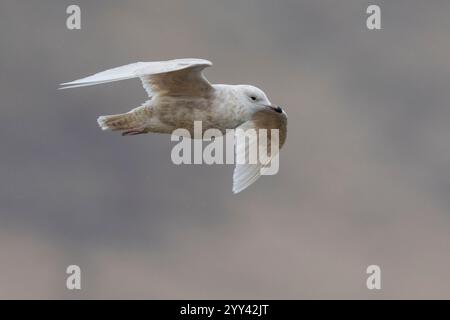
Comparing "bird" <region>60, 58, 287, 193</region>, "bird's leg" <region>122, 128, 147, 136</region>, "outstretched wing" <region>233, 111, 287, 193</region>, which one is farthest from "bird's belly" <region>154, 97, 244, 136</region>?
"outstretched wing" <region>233, 111, 287, 193</region>

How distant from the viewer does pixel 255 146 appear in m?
20.4

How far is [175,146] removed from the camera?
1889 cm

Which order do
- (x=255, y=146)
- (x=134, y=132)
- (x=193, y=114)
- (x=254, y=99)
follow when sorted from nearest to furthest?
(x=193, y=114) → (x=134, y=132) → (x=254, y=99) → (x=255, y=146)

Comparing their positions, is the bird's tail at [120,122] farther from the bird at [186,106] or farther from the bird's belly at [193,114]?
the bird's belly at [193,114]

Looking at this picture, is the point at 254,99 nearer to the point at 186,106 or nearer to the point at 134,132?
the point at 186,106

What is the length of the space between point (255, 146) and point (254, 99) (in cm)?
164

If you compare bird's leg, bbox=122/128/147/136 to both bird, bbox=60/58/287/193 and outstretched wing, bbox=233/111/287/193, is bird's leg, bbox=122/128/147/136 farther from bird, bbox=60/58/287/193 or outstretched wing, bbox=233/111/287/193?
outstretched wing, bbox=233/111/287/193

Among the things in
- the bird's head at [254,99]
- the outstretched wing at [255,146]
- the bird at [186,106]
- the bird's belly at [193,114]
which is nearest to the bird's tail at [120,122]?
the bird at [186,106]

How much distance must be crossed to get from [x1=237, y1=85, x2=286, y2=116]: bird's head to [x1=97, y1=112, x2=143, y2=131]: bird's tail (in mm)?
1673

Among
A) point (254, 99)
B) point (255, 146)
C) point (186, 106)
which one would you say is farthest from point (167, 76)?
point (255, 146)

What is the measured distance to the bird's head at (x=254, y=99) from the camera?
1877 cm

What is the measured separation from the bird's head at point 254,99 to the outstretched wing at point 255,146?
808 millimetres

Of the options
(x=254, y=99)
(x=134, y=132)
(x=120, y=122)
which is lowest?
(x=134, y=132)

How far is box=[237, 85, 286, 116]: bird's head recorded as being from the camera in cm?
1877
